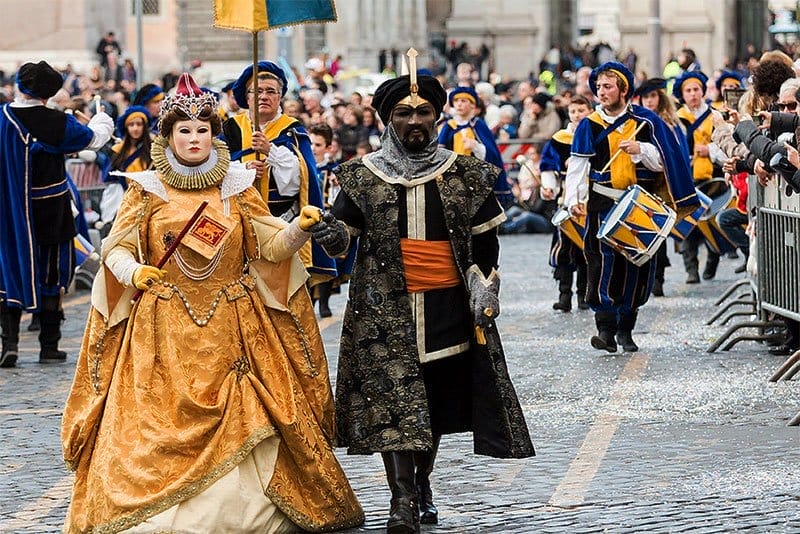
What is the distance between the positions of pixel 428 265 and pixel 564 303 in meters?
7.94

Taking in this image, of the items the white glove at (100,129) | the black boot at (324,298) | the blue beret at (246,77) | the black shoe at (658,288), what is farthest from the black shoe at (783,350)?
the white glove at (100,129)

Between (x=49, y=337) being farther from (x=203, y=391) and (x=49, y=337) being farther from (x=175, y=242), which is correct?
(x=203, y=391)

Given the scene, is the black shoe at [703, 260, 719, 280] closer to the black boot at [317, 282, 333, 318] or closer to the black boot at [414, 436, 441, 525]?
the black boot at [317, 282, 333, 318]

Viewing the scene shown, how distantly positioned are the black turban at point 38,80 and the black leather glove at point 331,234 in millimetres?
5374

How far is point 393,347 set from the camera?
7.43 m

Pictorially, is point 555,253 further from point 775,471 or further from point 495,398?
point 495,398

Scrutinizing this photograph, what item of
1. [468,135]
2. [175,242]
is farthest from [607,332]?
[175,242]

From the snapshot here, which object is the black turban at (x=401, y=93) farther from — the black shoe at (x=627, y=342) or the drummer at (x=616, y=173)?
the black shoe at (x=627, y=342)

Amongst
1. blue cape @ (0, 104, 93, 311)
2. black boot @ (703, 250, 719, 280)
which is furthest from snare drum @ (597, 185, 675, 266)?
black boot @ (703, 250, 719, 280)

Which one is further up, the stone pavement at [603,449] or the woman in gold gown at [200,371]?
the woman in gold gown at [200,371]

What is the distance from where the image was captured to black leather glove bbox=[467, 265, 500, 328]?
728 centimetres

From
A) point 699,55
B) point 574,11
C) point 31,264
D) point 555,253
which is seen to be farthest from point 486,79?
point 31,264

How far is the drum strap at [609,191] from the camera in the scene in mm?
12461

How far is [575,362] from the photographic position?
40.2 ft
